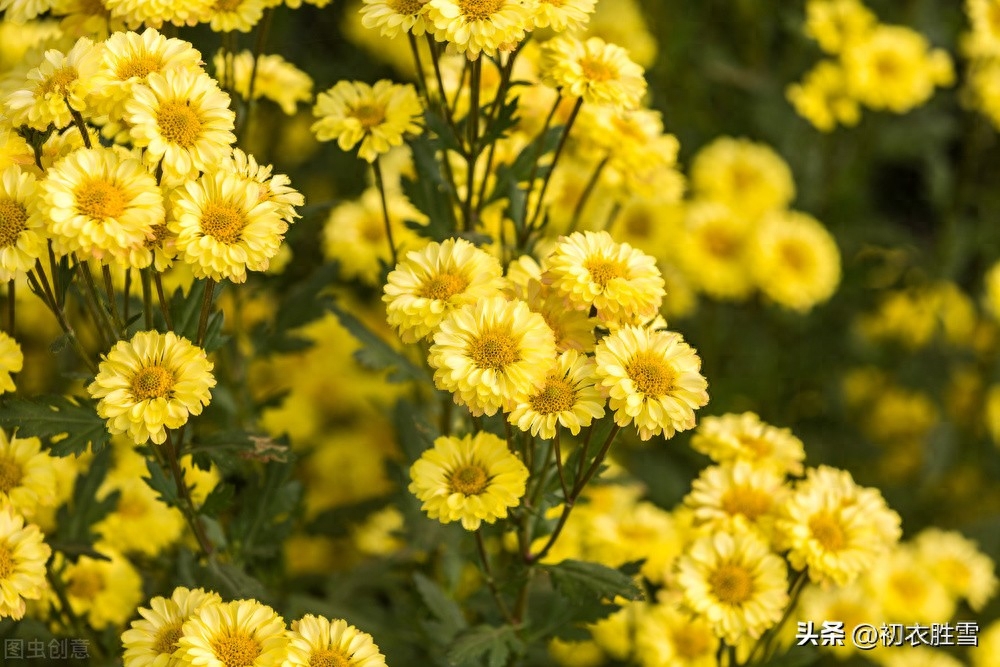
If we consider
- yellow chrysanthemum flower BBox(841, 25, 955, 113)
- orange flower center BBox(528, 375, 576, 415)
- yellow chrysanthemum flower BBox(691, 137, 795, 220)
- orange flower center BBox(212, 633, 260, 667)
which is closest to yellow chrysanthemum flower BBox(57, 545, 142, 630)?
orange flower center BBox(212, 633, 260, 667)

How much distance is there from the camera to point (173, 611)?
160 cm

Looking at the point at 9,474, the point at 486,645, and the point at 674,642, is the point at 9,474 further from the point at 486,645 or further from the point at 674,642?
the point at 674,642

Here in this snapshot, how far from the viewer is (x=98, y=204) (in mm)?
1492

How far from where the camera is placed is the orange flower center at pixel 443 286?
1.66m

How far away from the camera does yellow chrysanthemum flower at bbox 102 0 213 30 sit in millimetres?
1713

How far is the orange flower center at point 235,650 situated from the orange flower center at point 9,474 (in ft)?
1.85

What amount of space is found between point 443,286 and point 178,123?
0.46 m

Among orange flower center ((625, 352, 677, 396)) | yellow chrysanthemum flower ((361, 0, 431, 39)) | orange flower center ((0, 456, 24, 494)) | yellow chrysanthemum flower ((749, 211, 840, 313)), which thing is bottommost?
orange flower center ((0, 456, 24, 494))

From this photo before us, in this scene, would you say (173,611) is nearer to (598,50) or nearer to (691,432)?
(598,50)

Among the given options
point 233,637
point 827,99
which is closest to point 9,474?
point 233,637

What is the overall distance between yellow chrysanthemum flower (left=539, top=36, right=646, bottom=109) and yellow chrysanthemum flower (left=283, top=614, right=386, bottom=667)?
0.99 meters

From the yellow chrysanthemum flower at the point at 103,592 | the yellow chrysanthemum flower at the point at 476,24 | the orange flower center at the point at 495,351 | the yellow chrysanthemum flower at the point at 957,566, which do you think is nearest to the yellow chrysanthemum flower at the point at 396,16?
the yellow chrysanthemum flower at the point at 476,24

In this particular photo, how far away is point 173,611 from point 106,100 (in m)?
0.78

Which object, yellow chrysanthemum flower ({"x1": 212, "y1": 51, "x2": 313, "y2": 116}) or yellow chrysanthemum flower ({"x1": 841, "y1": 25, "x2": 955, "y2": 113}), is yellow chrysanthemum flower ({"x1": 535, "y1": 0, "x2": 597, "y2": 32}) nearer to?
yellow chrysanthemum flower ({"x1": 212, "y1": 51, "x2": 313, "y2": 116})
